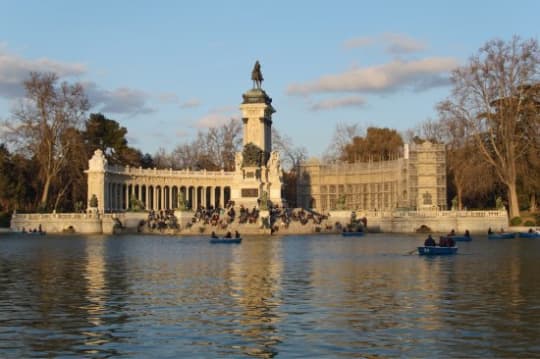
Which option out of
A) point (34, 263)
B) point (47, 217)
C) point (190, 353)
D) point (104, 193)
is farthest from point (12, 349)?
point (104, 193)

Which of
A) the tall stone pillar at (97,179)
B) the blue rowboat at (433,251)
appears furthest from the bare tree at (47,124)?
the blue rowboat at (433,251)

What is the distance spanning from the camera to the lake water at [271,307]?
17.8m

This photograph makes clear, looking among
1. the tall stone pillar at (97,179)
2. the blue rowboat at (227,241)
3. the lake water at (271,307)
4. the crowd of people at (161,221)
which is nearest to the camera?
the lake water at (271,307)

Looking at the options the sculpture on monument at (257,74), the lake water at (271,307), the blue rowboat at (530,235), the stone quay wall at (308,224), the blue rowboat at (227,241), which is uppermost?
the sculpture on monument at (257,74)

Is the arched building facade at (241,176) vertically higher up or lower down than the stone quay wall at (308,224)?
higher up

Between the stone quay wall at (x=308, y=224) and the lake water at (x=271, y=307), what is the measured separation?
3750 centimetres

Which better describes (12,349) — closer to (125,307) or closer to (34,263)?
(125,307)

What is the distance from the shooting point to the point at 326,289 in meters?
28.0

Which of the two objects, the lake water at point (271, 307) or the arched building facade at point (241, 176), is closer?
the lake water at point (271, 307)

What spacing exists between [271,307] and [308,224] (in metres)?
57.9

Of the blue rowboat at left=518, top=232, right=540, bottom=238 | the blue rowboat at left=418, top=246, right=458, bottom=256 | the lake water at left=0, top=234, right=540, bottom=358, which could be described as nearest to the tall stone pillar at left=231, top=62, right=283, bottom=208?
the blue rowboat at left=518, top=232, right=540, bottom=238

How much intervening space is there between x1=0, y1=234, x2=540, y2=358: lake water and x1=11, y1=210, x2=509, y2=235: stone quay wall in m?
37.5

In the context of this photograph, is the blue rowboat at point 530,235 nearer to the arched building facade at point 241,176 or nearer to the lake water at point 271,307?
the lake water at point 271,307

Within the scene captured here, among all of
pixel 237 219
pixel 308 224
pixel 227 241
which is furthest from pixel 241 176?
pixel 227 241
